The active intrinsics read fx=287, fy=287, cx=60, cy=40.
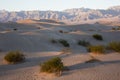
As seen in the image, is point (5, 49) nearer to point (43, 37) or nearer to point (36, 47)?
point (36, 47)

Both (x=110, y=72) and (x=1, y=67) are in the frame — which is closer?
(x=110, y=72)

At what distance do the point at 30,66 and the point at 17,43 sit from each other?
8509 mm

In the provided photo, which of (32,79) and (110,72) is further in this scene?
(110,72)

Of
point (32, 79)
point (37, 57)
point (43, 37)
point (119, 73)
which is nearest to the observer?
point (32, 79)

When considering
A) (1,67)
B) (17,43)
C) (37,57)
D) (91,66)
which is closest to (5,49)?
(17,43)

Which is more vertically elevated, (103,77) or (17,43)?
(103,77)

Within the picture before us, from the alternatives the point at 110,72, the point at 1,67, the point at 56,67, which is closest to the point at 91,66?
the point at 110,72

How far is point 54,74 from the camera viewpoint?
39.1 ft

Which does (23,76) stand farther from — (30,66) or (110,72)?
(110,72)

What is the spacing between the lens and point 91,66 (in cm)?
1372

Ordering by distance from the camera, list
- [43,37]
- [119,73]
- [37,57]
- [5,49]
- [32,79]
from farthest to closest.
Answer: [43,37], [5,49], [37,57], [119,73], [32,79]

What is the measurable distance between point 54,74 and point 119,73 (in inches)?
112

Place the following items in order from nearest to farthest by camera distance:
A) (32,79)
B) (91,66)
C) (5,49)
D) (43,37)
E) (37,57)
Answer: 1. (32,79)
2. (91,66)
3. (37,57)
4. (5,49)
5. (43,37)

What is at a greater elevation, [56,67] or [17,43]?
[56,67]
